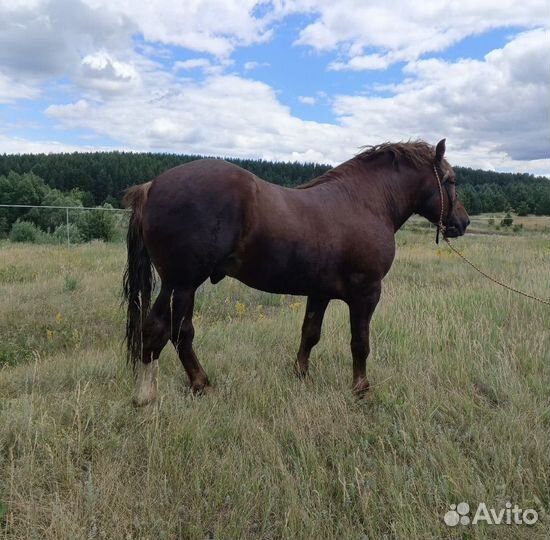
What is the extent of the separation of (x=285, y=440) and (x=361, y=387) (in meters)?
1.03

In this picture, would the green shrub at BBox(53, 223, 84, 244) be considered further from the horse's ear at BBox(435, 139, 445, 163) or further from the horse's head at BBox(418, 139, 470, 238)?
the horse's ear at BBox(435, 139, 445, 163)

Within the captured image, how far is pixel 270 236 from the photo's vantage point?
3.17 metres

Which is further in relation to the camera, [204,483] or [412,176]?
[412,176]

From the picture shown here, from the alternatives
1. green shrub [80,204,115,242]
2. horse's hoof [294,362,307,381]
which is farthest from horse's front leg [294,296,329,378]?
green shrub [80,204,115,242]

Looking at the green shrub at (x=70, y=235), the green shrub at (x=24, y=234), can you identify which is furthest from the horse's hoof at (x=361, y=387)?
the green shrub at (x=24, y=234)

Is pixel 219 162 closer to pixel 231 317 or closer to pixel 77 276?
pixel 231 317

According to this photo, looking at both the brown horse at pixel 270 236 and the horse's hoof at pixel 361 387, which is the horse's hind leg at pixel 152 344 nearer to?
the brown horse at pixel 270 236

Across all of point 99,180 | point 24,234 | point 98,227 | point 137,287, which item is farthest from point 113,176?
point 137,287

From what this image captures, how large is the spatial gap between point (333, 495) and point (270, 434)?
2.07 ft

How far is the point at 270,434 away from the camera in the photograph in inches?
115

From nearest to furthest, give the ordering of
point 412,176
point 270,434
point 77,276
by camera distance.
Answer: point 270,434, point 412,176, point 77,276

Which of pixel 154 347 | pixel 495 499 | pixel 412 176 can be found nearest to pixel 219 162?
pixel 154 347

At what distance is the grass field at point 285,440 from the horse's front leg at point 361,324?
0.17 m

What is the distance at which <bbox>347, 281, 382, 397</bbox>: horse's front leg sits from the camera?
3602mm
